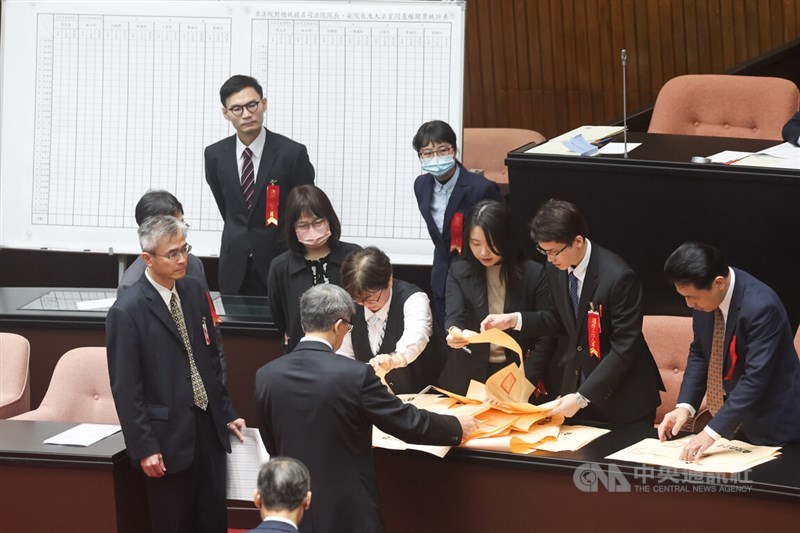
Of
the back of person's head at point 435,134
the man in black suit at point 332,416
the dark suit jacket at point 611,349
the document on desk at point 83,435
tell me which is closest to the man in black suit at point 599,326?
the dark suit jacket at point 611,349

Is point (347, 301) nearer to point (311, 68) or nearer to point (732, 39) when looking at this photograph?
point (311, 68)

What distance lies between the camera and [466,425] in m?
3.48

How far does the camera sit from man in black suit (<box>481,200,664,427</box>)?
3.65m

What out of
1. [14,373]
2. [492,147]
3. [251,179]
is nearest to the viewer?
[14,373]

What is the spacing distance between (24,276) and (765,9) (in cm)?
499

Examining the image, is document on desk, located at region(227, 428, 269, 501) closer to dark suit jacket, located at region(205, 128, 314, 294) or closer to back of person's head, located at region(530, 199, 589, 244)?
back of person's head, located at region(530, 199, 589, 244)

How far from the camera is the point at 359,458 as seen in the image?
132 inches

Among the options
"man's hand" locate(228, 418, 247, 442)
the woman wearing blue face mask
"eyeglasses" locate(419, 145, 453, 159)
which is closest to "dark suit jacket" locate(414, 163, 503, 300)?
the woman wearing blue face mask

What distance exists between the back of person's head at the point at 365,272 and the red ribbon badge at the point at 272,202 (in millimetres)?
1469

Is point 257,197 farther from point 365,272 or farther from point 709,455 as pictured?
point 709,455

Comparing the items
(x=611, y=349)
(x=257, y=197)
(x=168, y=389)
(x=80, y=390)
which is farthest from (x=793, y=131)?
(x=80, y=390)

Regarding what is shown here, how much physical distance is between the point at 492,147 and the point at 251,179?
1.87m

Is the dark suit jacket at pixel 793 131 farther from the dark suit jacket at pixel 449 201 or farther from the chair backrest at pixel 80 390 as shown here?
the chair backrest at pixel 80 390

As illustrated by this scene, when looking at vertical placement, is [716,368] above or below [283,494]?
above
